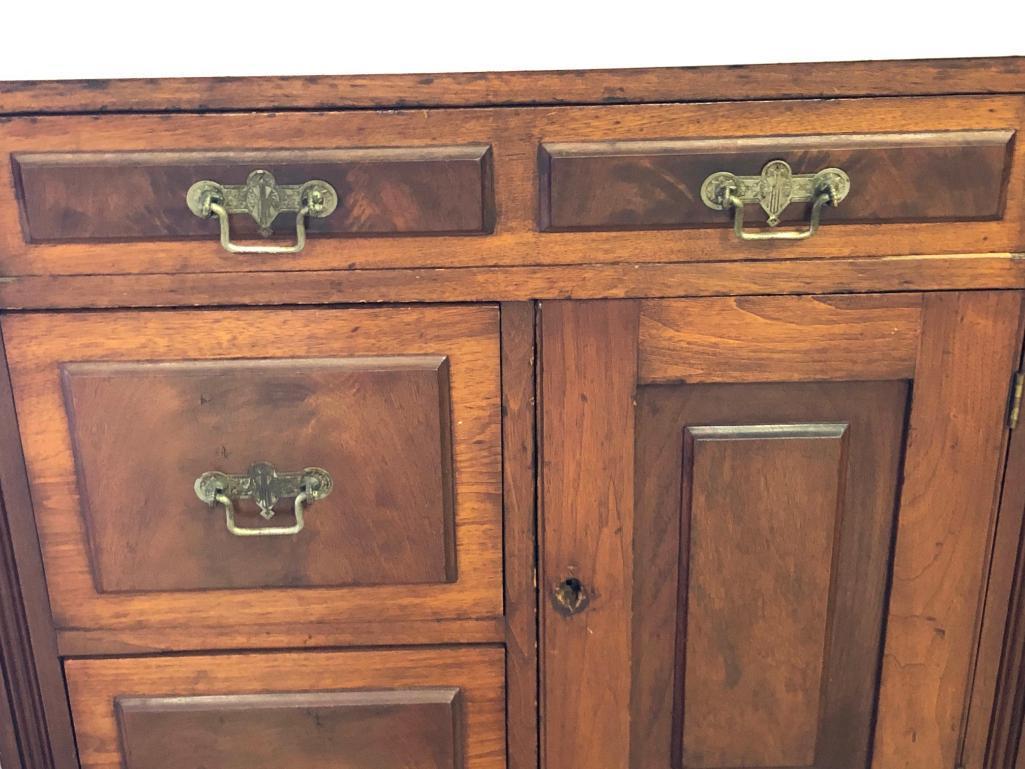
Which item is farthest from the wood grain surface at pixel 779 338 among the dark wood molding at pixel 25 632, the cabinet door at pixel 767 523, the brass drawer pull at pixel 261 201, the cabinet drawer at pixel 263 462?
the dark wood molding at pixel 25 632

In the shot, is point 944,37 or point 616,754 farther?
point 616,754

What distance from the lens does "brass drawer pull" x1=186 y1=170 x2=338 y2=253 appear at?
0.67 m

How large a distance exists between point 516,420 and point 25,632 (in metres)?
0.45

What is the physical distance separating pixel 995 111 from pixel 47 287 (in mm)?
715

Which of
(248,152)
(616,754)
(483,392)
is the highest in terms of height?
(248,152)

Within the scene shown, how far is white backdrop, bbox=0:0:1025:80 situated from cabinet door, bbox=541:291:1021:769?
0.18 m

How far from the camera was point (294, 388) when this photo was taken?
2.37ft

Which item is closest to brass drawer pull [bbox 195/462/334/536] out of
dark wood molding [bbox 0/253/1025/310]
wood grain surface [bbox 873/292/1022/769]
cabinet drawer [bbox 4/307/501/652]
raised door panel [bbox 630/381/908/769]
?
cabinet drawer [bbox 4/307/501/652]

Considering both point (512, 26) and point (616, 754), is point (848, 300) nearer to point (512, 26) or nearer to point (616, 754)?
point (512, 26)

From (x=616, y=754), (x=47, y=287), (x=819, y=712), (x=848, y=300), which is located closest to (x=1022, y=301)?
(x=848, y=300)

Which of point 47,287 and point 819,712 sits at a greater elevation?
point 47,287

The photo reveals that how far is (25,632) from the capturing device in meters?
0.78

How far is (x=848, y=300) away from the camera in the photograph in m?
0.71

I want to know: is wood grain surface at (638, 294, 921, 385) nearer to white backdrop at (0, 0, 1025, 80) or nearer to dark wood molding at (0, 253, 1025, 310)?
dark wood molding at (0, 253, 1025, 310)
